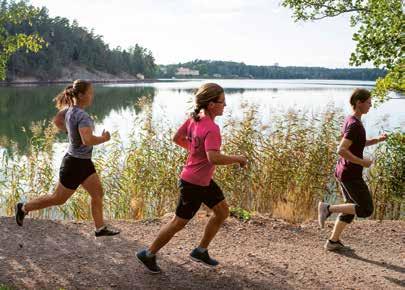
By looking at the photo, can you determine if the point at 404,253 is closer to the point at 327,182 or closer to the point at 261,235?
the point at 261,235

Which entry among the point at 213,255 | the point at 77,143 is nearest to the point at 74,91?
the point at 77,143

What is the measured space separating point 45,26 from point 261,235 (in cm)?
11808

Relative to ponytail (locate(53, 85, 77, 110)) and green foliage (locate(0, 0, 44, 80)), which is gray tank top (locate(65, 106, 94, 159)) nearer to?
ponytail (locate(53, 85, 77, 110))

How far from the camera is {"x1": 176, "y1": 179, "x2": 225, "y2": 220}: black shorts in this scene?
493 centimetres

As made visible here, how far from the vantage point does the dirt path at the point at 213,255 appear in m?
5.14

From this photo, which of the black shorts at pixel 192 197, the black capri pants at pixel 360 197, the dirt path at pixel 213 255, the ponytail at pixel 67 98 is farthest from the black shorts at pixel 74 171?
the black capri pants at pixel 360 197

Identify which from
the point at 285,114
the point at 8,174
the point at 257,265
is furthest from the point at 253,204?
the point at 8,174

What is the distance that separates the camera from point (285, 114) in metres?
10.1

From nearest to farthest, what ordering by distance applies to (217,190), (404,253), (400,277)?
(217,190) → (400,277) → (404,253)

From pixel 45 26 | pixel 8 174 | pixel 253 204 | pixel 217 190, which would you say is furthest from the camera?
pixel 45 26

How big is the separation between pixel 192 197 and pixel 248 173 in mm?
3965

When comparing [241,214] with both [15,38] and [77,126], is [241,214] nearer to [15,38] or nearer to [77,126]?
[77,126]

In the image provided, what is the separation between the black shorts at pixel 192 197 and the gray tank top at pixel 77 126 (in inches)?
50.4

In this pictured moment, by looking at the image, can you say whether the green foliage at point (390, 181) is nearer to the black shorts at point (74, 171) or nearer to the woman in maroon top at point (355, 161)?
the woman in maroon top at point (355, 161)
